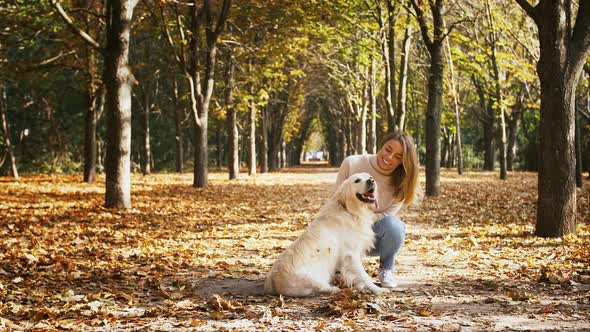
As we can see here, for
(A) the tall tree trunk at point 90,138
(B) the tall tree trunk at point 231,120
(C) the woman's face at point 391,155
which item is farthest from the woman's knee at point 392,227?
(B) the tall tree trunk at point 231,120

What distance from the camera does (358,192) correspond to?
5148 mm

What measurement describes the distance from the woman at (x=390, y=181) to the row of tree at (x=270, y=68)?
398cm

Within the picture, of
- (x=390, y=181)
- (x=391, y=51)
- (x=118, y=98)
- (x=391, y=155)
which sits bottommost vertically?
(x=390, y=181)

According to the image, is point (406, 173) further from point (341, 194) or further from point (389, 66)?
point (389, 66)

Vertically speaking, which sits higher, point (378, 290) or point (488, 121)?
point (488, 121)

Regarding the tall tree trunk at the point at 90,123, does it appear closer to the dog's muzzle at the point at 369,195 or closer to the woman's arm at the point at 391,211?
the woman's arm at the point at 391,211

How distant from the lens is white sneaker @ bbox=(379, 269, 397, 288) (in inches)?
227

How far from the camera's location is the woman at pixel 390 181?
5.80 meters

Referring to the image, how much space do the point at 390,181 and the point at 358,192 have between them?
1.02 metres

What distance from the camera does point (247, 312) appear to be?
15.8 feet

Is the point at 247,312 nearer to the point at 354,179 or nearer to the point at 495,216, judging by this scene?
the point at 354,179

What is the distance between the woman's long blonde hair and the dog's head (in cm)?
74

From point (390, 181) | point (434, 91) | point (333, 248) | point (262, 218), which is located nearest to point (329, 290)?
point (333, 248)

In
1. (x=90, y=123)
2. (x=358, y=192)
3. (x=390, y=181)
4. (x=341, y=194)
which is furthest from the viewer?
(x=90, y=123)
